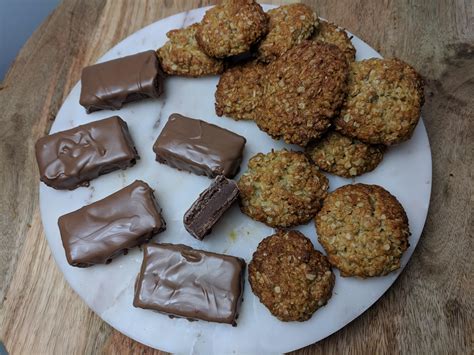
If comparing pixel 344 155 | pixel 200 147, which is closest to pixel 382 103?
pixel 344 155

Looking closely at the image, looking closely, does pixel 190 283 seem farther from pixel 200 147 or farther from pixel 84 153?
pixel 84 153

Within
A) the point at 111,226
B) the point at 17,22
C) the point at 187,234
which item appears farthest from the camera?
the point at 17,22

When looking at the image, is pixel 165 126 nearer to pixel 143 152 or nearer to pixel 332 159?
pixel 143 152

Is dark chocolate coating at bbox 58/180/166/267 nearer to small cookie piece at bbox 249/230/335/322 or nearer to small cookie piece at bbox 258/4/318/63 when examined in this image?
small cookie piece at bbox 249/230/335/322

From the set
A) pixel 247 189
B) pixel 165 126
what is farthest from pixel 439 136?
pixel 165 126

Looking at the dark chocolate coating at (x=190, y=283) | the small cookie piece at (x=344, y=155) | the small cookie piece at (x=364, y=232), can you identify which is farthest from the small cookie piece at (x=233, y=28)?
the dark chocolate coating at (x=190, y=283)

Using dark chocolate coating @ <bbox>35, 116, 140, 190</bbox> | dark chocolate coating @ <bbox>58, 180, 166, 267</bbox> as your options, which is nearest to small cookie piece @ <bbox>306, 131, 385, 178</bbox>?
dark chocolate coating @ <bbox>58, 180, 166, 267</bbox>
